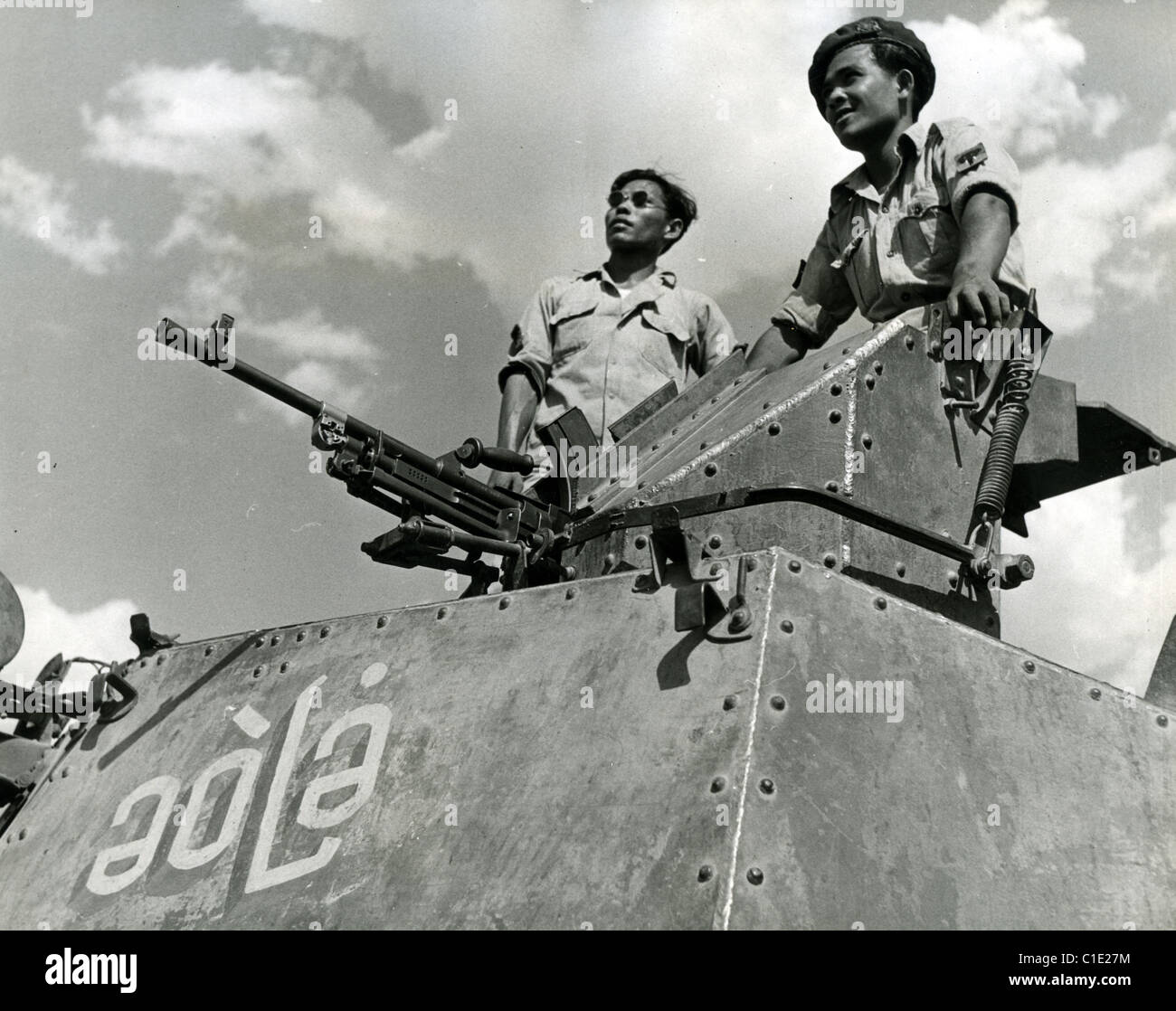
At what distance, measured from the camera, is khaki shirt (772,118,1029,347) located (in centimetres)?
535

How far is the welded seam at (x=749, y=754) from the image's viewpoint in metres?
3.14

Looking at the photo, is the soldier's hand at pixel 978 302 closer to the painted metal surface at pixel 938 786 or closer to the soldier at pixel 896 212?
the soldier at pixel 896 212

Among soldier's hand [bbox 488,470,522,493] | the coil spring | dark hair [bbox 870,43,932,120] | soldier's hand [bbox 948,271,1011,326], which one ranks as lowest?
the coil spring

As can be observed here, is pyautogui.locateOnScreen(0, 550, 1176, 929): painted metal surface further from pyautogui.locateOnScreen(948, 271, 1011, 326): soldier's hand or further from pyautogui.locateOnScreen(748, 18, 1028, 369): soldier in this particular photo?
pyautogui.locateOnScreen(748, 18, 1028, 369): soldier

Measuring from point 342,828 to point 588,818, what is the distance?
753mm

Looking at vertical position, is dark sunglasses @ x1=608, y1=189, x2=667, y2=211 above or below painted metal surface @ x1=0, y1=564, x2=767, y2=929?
above

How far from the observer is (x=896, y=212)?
→ 564 cm

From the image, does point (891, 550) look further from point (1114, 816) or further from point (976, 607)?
point (1114, 816)

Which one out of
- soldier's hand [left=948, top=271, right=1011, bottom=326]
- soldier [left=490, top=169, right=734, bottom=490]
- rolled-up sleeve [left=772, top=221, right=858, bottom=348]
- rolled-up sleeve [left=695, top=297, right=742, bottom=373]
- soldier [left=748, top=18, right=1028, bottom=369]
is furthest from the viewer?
rolled-up sleeve [left=695, top=297, right=742, bottom=373]

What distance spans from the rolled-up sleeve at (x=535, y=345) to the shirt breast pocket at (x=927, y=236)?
119 inches

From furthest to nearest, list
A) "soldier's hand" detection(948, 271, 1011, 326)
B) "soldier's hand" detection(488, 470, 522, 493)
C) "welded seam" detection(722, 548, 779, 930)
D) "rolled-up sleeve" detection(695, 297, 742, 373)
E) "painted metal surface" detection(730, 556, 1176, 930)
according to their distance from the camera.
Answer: "rolled-up sleeve" detection(695, 297, 742, 373), "soldier's hand" detection(488, 470, 522, 493), "soldier's hand" detection(948, 271, 1011, 326), "painted metal surface" detection(730, 556, 1176, 930), "welded seam" detection(722, 548, 779, 930)

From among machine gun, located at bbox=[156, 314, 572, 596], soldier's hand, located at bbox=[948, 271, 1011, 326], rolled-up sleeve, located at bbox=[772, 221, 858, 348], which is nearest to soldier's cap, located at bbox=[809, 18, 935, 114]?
rolled-up sleeve, located at bbox=[772, 221, 858, 348]

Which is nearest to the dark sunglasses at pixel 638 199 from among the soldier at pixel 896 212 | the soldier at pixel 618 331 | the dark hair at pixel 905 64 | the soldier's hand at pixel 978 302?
the soldier at pixel 618 331
